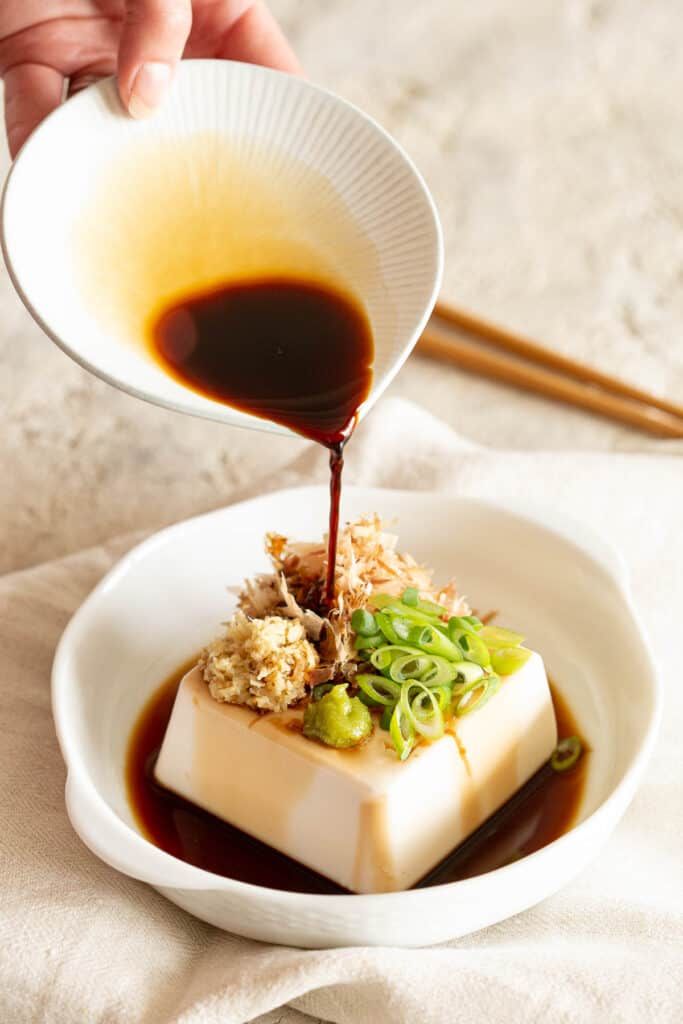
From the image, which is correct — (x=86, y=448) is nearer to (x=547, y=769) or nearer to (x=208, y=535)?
(x=208, y=535)

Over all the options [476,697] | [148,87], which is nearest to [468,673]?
[476,697]

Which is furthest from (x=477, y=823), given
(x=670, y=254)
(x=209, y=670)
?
(x=670, y=254)

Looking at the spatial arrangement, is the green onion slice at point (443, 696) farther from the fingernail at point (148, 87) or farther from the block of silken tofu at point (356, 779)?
the fingernail at point (148, 87)

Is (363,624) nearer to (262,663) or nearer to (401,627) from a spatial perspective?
(401,627)

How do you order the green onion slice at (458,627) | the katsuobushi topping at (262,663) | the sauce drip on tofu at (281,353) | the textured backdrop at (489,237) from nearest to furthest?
the sauce drip on tofu at (281,353) → the katsuobushi topping at (262,663) → the green onion slice at (458,627) → the textured backdrop at (489,237)

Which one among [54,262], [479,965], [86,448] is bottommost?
[86,448]

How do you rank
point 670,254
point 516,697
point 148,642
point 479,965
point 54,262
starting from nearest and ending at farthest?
point 479,965, point 54,262, point 516,697, point 148,642, point 670,254

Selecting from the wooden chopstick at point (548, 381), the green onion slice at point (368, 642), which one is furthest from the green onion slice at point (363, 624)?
the wooden chopstick at point (548, 381)
